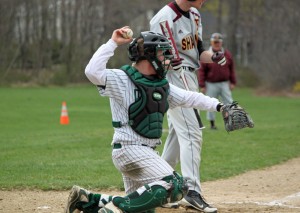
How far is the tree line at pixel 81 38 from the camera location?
3462 centimetres

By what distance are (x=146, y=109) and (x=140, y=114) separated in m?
0.06

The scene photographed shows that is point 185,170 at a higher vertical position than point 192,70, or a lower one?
lower

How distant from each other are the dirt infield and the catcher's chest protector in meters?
1.43

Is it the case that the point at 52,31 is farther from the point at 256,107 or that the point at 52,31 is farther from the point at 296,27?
the point at 256,107

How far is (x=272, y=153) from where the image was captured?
11719 mm

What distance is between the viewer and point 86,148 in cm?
1213

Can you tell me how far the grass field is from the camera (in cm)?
908

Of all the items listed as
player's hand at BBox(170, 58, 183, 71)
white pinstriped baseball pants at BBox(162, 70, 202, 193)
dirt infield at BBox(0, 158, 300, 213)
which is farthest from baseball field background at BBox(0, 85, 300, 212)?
player's hand at BBox(170, 58, 183, 71)

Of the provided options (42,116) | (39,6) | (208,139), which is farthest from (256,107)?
(39,6)

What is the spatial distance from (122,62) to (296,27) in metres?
9.57

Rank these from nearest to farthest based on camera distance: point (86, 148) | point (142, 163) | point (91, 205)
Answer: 1. point (142, 163)
2. point (91, 205)
3. point (86, 148)

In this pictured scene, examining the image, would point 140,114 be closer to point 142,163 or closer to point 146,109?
point 146,109

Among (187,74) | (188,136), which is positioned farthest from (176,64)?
(188,136)

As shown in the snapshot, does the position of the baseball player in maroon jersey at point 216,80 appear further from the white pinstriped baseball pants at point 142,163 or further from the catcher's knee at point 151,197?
the catcher's knee at point 151,197
